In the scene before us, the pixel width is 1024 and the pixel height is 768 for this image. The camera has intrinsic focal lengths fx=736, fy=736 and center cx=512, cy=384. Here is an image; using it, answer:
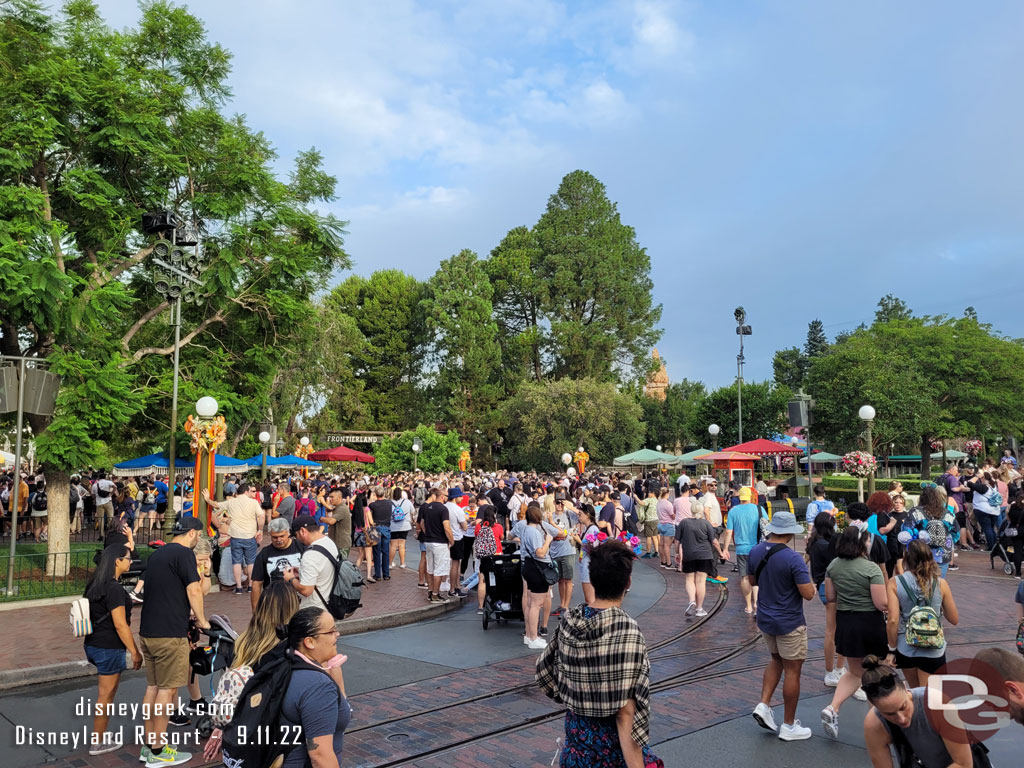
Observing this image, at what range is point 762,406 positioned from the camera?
49.9m

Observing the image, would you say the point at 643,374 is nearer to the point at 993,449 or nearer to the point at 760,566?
the point at 993,449

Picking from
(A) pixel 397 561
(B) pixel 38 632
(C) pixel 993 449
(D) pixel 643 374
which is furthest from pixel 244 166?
(C) pixel 993 449

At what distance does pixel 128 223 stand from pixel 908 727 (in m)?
15.6

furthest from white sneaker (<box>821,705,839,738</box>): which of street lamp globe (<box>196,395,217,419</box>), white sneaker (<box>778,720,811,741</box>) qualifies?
street lamp globe (<box>196,395,217,419</box>)

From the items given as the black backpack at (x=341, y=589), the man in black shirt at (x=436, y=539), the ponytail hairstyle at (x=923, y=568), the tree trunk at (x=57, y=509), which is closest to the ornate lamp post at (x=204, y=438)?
the tree trunk at (x=57, y=509)

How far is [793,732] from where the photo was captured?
5457 mm

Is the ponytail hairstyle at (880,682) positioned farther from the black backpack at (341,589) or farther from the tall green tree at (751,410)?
the tall green tree at (751,410)

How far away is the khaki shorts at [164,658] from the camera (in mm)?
5199

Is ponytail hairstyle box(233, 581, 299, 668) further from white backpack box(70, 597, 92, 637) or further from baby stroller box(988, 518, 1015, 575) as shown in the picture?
baby stroller box(988, 518, 1015, 575)

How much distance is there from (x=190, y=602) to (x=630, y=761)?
363 centimetres

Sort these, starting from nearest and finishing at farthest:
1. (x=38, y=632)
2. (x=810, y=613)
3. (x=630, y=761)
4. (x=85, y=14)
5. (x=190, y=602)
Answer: (x=630, y=761), (x=190, y=602), (x=38, y=632), (x=810, y=613), (x=85, y=14)

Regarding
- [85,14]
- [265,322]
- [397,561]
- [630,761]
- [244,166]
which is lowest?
[397,561]

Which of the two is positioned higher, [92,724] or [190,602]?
[190,602]

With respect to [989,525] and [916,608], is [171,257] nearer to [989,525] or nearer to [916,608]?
[916,608]
